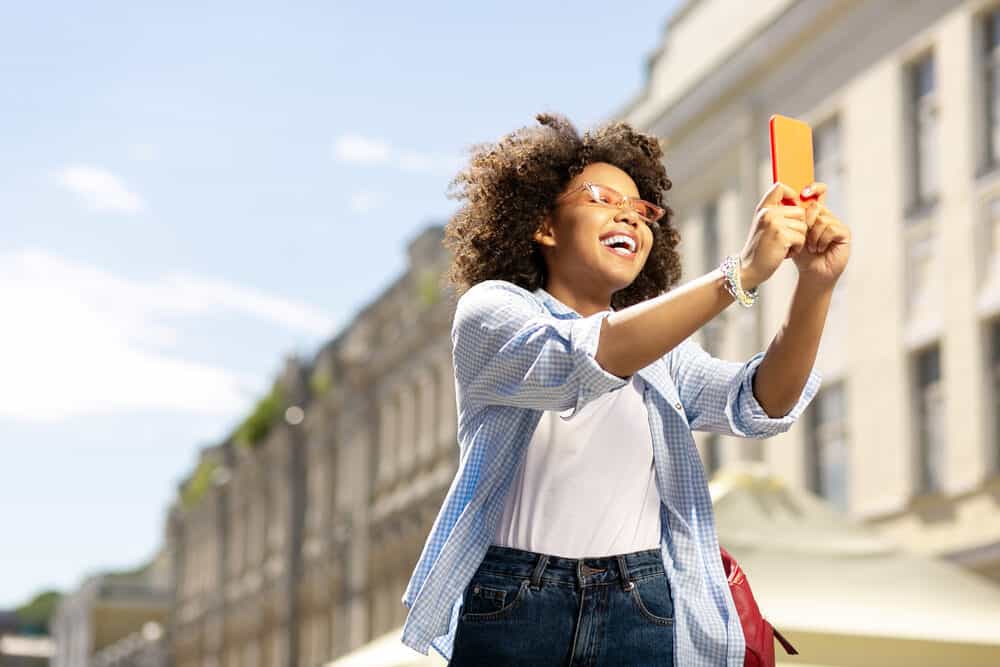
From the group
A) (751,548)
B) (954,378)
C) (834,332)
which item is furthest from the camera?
(834,332)

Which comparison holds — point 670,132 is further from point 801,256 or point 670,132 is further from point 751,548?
point 801,256

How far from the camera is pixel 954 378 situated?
18.7 metres

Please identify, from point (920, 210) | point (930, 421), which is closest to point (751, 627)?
point (930, 421)

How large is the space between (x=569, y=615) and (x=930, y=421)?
652 inches

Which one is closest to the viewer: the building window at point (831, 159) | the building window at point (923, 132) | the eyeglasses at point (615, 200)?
the eyeglasses at point (615, 200)

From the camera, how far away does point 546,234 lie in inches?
146

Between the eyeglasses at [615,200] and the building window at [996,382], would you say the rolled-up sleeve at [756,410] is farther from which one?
the building window at [996,382]

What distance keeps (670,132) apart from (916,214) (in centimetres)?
627

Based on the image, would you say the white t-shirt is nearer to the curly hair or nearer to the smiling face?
the smiling face

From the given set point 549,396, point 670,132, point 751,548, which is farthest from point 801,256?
point 670,132

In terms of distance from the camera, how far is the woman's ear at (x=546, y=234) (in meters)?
3.70

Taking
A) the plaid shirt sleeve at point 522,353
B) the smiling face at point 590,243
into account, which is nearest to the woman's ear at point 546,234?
the smiling face at point 590,243

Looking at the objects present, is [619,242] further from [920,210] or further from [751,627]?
[920,210]

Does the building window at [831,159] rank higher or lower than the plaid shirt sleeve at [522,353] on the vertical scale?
higher
